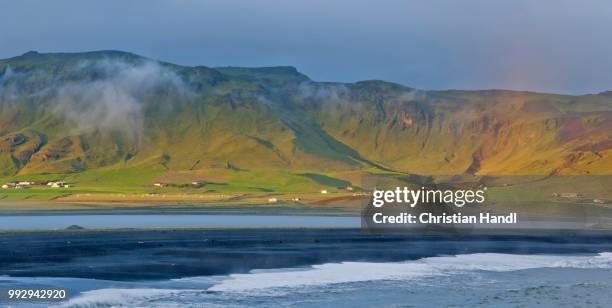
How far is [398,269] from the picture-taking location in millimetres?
75375

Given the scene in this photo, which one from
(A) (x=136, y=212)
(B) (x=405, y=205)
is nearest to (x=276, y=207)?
(A) (x=136, y=212)

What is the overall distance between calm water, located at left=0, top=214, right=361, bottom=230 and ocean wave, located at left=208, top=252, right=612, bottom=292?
51.1m

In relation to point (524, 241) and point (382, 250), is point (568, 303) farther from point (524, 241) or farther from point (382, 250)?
point (524, 241)

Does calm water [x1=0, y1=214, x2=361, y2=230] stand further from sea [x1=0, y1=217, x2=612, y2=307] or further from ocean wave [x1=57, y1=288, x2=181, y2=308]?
ocean wave [x1=57, y1=288, x2=181, y2=308]

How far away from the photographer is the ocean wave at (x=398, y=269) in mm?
64688

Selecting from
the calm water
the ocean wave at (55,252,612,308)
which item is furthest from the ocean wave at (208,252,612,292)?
the calm water

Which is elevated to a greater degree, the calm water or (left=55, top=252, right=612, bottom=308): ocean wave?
the calm water

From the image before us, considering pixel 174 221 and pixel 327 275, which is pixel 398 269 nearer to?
pixel 327 275

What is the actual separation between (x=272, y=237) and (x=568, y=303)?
187ft

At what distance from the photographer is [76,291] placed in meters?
57.5

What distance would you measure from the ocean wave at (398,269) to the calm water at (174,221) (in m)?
51.1

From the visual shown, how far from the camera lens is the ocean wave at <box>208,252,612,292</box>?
64688 mm

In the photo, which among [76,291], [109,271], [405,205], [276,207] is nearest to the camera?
[76,291]

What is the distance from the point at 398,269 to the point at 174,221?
75.8 meters
